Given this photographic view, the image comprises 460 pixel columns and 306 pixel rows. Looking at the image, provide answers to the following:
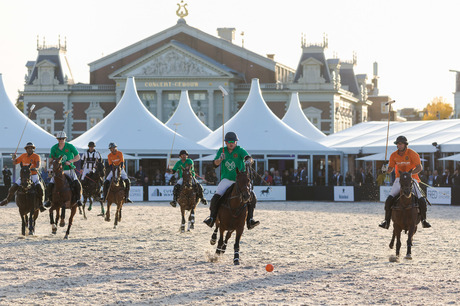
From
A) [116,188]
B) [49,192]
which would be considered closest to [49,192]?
[49,192]

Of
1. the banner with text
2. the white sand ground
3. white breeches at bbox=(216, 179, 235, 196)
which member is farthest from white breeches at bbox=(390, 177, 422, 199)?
the banner with text

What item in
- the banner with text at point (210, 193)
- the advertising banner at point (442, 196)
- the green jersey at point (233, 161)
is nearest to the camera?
the green jersey at point (233, 161)

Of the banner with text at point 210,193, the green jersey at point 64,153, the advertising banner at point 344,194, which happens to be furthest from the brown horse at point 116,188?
the advertising banner at point 344,194

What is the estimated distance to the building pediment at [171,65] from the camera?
3351 inches

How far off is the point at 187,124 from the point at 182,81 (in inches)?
1147

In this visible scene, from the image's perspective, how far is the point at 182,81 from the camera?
3383 inches

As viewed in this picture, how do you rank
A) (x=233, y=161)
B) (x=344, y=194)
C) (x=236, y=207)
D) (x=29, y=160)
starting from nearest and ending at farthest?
(x=236, y=207) < (x=233, y=161) < (x=29, y=160) < (x=344, y=194)

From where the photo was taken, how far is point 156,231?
2294 cm

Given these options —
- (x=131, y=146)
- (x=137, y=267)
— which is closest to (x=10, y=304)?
(x=137, y=267)

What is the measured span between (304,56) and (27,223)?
70.2 metres

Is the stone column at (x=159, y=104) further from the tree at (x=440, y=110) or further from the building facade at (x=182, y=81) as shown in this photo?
the tree at (x=440, y=110)

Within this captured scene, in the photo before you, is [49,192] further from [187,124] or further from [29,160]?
[187,124]

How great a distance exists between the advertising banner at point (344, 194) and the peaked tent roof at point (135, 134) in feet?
26.7

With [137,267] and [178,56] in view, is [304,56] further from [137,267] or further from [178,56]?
[137,267]
